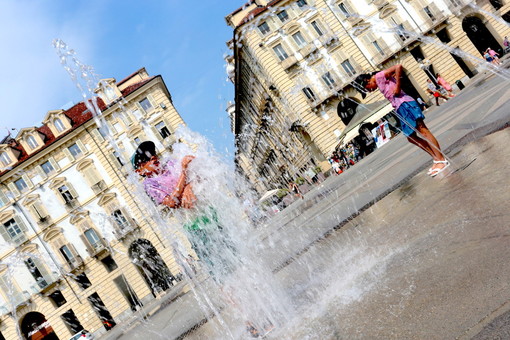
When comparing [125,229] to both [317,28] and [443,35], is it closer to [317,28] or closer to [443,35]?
[317,28]

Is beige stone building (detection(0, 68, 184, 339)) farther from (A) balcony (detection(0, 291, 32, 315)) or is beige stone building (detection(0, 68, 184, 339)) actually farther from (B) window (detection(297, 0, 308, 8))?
(B) window (detection(297, 0, 308, 8))

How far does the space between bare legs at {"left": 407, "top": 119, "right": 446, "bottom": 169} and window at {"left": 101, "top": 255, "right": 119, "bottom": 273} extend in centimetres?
3029

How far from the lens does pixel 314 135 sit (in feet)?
108

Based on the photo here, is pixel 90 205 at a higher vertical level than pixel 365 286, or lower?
higher

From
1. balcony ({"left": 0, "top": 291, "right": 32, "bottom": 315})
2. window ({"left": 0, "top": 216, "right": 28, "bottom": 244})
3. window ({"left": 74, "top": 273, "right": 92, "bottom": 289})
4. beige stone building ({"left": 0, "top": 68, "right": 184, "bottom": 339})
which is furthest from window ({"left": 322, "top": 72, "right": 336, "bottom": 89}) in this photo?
balcony ({"left": 0, "top": 291, "right": 32, "bottom": 315})

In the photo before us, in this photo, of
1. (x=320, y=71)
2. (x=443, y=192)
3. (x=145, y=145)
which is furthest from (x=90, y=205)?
(x=443, y=192)

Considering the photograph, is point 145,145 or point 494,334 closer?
point 494,334

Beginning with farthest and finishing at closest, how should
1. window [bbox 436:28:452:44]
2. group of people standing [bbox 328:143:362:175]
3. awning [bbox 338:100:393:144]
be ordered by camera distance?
window [bbox 436:28:452:44], group of people standing [bbox 328:143:362:175], awning [bbox 338:100:393:144]

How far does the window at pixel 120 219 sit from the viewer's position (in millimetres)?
32531

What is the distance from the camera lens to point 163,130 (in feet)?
109

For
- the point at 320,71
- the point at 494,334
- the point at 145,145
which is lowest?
the point at 494,334

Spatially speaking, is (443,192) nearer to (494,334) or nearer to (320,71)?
(494,334)

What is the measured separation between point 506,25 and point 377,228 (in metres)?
32.2

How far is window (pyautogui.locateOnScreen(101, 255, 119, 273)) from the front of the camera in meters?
32.2
